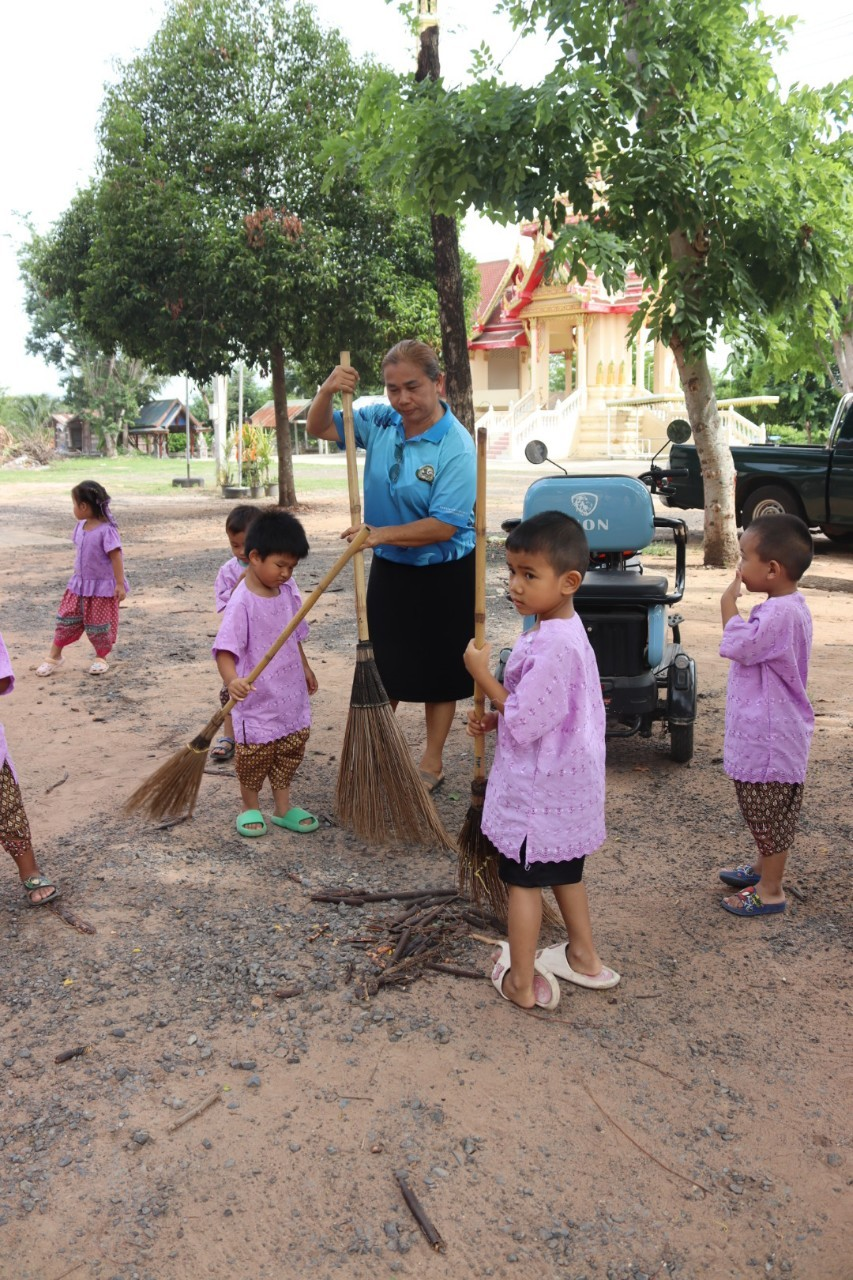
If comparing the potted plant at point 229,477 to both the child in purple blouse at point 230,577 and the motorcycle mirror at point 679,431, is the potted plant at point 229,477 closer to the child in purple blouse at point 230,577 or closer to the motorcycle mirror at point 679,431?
the motorcycle mirror at point 679,431

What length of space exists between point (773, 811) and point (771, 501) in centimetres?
955

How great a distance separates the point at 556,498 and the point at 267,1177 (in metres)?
3.36

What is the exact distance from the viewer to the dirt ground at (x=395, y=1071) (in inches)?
82.4

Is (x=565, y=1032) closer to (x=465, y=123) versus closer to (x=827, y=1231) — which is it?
(x=827, y=1231)

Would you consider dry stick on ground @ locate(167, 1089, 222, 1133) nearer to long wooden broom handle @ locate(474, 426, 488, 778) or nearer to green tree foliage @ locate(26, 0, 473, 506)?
long wooden broom handle @ locate(474, 426, 488, 778)

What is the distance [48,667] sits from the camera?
691cm

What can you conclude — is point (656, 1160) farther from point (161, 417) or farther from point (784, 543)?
point (161, 417)

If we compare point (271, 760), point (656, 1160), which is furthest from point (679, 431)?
point (656, 1160)

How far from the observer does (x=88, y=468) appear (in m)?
38.9

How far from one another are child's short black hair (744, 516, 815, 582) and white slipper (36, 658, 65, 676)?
503 cm

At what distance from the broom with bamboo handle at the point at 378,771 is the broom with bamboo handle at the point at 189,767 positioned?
0.18m

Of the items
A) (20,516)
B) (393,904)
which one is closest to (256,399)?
(20,516)

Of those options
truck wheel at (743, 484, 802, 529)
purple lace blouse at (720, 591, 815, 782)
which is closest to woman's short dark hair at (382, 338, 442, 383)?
purple lace blouse at (720, 591, 815, 782)

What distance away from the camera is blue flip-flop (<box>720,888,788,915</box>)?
3.46 meters
